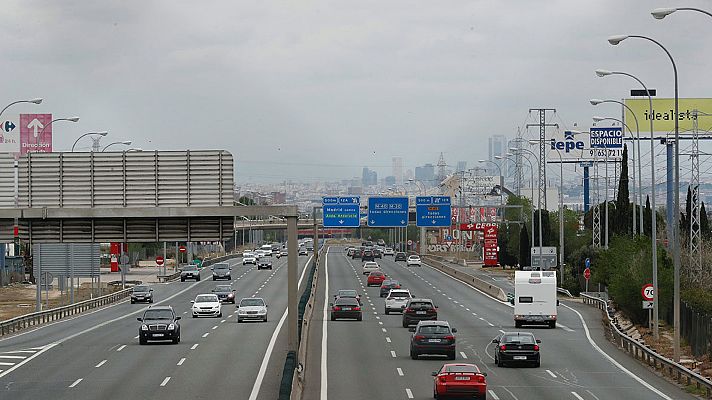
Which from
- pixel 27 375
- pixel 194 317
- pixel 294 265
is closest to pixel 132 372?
pixel 27 375

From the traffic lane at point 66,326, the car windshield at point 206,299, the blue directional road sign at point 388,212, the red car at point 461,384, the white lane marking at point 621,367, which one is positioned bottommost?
the traffic lane at point 66,326

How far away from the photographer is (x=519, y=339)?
42.4 meters

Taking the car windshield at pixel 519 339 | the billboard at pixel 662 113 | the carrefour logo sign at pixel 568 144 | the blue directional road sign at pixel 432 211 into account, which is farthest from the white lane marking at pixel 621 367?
the carrefour logo sign at pixel 568 144

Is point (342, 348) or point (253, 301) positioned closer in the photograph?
point (342, 348)

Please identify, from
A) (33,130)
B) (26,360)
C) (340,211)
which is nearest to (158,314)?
(26,360)

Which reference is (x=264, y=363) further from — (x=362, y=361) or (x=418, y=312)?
(x=418, y=312)

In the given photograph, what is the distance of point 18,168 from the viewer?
38.3 meters

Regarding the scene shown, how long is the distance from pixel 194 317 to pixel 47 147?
165 ft

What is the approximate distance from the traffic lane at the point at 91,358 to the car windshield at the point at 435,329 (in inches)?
366

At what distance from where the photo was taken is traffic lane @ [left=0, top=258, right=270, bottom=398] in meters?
37.5

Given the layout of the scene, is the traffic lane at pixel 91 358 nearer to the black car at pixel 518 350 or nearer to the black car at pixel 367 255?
the black car at pixel 518 350

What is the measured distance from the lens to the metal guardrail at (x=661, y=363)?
3475 cm

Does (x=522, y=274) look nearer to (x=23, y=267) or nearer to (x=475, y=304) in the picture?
(x=475, y=304)

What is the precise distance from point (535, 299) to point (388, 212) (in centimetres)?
3846
